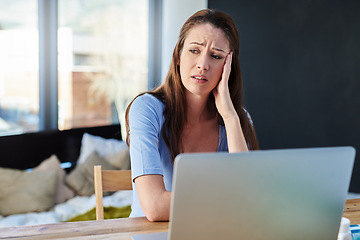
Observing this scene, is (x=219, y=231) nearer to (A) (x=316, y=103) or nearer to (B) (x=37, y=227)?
(B) (x=37, y=227)

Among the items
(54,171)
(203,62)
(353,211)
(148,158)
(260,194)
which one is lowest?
(54,171)

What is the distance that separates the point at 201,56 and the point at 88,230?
786 millimetres

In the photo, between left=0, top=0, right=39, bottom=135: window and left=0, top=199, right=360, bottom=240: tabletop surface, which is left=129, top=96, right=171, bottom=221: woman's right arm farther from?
left=0, top=0, right=39, bottom=135: window

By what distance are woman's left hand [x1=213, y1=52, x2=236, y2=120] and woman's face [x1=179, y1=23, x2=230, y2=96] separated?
0.04m

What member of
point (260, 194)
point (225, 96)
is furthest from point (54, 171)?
point (260, 194)

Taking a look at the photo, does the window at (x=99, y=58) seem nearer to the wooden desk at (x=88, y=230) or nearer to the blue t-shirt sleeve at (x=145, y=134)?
the blue t-shirt sleeve at (x=145, y=134)

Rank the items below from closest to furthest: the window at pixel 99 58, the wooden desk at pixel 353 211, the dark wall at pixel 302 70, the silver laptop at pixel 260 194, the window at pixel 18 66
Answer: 1. the silver laptop at pixel 260 194
2. the wooden desk at pixel 353 211
3. the dark wall at pixel 302 70
4. the window at pixel 18 66
5. the window at pixel 99 58

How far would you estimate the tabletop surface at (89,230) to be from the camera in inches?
46.2

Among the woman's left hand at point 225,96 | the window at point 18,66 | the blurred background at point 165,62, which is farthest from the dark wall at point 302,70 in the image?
the woman's left hand at point 225,96

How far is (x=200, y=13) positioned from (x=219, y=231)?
1.11 meters

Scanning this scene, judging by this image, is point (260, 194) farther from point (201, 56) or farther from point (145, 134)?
point (201, 56)

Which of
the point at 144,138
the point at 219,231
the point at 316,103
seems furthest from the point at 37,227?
the point at 316,103

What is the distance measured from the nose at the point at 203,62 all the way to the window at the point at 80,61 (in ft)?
10.8

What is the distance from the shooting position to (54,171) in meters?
3.38
